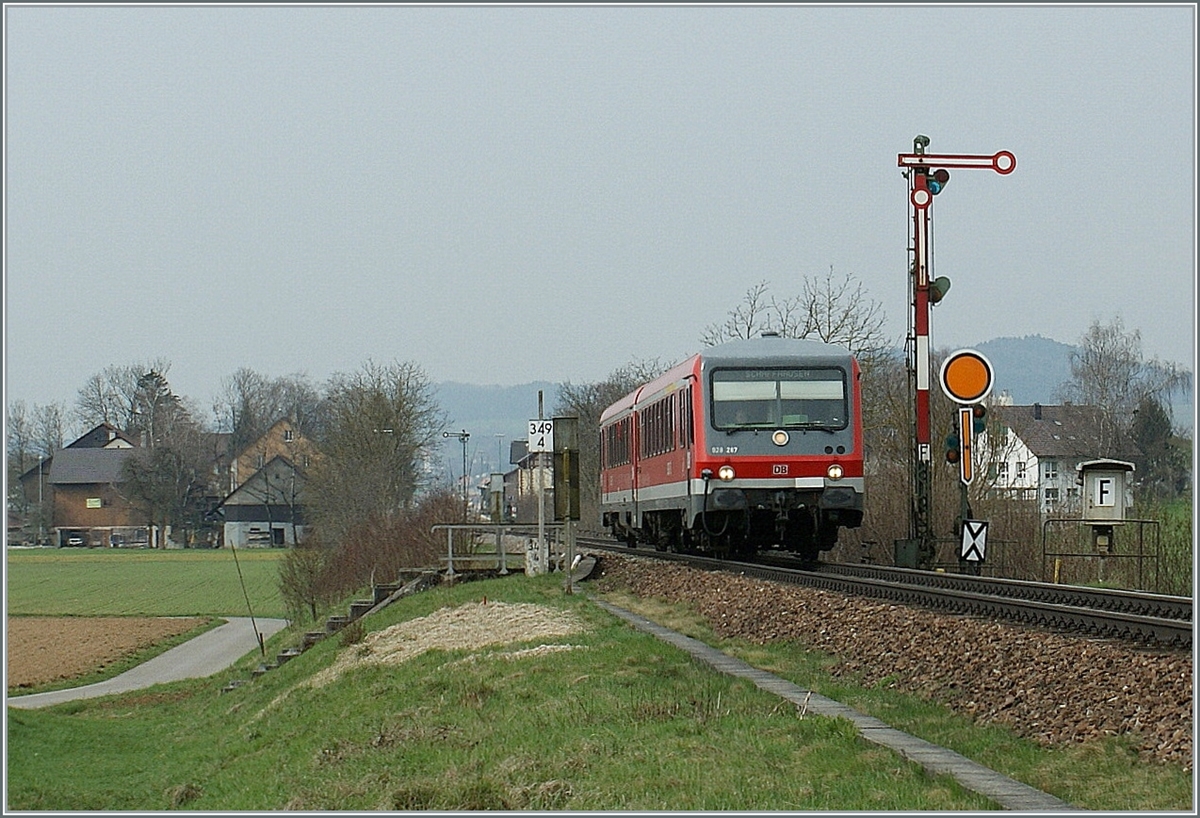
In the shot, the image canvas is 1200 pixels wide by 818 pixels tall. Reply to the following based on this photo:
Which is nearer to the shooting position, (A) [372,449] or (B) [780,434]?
(B) [780,434]

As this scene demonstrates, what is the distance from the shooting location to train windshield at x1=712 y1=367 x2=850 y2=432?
2317 centimetres

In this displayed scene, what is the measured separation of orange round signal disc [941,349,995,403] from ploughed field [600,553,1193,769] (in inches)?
192

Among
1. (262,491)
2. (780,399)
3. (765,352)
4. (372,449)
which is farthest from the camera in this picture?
(262,491)

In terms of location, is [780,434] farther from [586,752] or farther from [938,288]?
[586,752]

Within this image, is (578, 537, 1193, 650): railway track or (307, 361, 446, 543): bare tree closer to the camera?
(578, 537, 1193, 650): railway track

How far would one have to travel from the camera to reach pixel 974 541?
21.5 metres

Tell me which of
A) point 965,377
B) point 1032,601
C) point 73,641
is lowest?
point 73,641

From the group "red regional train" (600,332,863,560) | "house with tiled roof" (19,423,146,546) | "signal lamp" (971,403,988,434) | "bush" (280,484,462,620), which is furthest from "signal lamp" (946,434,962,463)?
"house with tiled roof" (19,423,146,546)

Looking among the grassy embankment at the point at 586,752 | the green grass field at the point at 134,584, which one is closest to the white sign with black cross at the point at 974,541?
the grassy embankment at the point at 586,752

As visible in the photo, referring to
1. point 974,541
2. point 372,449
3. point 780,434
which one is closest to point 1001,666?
point 974,541

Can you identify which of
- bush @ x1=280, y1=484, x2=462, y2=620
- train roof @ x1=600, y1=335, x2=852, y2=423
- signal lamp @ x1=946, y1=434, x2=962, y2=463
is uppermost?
train roof @ x1=600, y1=335, x2=852, y2=423

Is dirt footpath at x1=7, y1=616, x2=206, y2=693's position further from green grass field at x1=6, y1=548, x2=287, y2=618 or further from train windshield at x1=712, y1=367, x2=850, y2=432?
train windshield at x1=712, y1=367, x2=850, y2=432

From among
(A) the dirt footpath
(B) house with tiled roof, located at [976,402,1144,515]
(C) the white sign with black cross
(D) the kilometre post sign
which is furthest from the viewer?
(A) the dirt footpath

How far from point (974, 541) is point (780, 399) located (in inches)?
144
